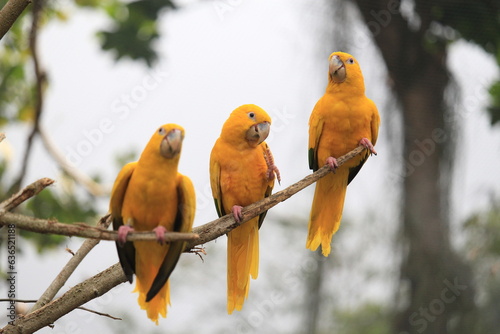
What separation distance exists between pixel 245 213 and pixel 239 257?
331 millimetres

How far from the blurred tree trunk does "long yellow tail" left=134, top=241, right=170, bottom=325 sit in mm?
3988

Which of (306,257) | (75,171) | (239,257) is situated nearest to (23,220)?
(239,257)

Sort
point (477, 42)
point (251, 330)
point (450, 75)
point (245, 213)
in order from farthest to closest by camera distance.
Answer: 1. point (251, 330)
2. point (450, 75)
3. point (477, 42)
4. point (245, 213)

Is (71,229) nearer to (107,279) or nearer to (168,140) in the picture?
(168,140)

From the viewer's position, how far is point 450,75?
18.2 feet

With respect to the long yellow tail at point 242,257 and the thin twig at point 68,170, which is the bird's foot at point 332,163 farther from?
the thin twig at point 68,170

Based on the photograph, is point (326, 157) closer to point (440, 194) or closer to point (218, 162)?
point (218, 162)

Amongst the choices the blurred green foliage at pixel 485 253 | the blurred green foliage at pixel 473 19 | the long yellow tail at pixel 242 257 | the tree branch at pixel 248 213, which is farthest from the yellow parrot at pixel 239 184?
the blurred green foliage at pixel 485 253

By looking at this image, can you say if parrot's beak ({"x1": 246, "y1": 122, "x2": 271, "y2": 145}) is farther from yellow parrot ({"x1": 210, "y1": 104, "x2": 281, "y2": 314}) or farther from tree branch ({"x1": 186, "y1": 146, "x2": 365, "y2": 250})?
tree branch ({"x1": 186, "y1": 146, "x2": 365, "y2": 250})

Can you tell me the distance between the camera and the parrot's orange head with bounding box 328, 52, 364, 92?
92.7 inches

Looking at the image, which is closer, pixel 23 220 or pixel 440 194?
pixel 23 220

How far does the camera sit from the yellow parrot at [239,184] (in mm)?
2299

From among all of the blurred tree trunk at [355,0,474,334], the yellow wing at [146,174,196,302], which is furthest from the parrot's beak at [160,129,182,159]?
the blurred tree trunk at [355,0,474,334]

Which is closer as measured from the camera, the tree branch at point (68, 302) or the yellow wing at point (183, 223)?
the yellow wing at point (183, 223)
